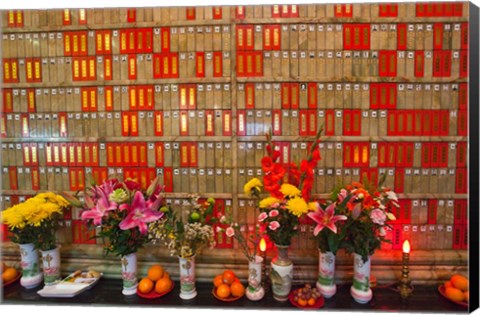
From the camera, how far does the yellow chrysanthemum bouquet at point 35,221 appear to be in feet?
5.87

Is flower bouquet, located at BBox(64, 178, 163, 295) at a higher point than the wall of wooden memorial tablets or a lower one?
lower

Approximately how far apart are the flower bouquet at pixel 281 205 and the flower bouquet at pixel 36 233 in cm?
122

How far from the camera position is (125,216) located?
5.71ft

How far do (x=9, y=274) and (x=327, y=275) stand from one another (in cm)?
197

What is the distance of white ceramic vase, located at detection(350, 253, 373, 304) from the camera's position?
5.64 feet

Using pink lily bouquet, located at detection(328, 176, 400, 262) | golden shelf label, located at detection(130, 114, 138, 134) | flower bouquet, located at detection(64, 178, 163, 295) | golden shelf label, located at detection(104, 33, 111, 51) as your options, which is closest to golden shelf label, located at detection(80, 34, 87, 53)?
golden shelf label, located at detection(104, 33, 111, 51)

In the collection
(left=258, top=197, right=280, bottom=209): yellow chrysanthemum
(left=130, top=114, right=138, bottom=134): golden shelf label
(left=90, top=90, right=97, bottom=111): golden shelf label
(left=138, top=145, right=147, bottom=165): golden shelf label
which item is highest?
(left=90, top=90, right=97, bottom=111): golden shelf label

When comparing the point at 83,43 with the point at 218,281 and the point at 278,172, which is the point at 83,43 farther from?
the point at 218,281

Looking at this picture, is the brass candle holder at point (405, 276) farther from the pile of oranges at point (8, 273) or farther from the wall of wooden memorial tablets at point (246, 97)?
the pile of oranges at point (8, 273)

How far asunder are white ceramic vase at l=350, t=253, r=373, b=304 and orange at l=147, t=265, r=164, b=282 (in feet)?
3.75

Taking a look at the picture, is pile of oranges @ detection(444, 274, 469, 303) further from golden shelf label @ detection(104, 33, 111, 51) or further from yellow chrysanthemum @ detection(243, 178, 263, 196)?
golden shelf label @ detection(104, 33, 111, 51)

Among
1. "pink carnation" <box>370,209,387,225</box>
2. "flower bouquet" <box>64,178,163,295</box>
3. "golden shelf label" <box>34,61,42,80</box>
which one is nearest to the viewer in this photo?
"pink carnation" <box>370,209,387,225</box>

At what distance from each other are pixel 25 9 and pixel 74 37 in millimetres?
371

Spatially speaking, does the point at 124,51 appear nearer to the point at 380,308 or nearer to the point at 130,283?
the point at 130,283
